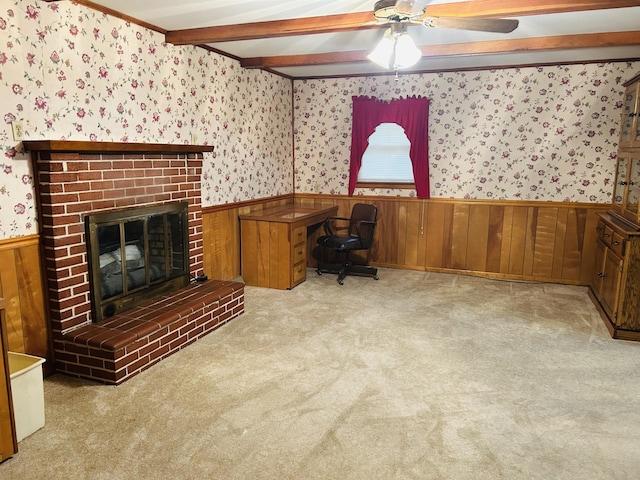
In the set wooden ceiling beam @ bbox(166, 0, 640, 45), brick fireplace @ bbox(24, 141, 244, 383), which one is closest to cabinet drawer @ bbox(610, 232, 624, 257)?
wooden ceiling beam @ bbox(166, 0, 640, 45)

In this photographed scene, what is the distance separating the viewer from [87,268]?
300 cm

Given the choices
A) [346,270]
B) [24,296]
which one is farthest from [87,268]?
[346,270]

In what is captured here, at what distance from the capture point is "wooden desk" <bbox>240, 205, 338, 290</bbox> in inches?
186

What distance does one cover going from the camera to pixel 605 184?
191 inches

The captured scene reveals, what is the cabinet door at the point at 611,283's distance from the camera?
11.9ft

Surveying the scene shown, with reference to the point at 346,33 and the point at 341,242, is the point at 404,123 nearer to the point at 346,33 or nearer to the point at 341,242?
the point at 341,242

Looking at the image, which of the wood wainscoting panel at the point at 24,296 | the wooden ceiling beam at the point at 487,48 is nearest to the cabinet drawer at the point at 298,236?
the wooden ceiling beam at the point at 487,48

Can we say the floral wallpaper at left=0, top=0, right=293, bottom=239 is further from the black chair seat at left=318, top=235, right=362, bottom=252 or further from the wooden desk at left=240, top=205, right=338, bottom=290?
the black chair seat at left=318, top=235, right=362, bottom=252

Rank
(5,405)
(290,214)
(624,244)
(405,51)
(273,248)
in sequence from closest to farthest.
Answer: (5,405), (405,51), (624,244), (273,248), (290,214)

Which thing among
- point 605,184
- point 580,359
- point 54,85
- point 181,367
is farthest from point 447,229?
point 54,85

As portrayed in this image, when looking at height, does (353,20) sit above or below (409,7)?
above

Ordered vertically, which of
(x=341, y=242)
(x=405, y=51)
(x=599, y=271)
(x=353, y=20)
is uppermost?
(x=353, y=20)

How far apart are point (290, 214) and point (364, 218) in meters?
0.97

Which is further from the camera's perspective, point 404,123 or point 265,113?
point 404,123
